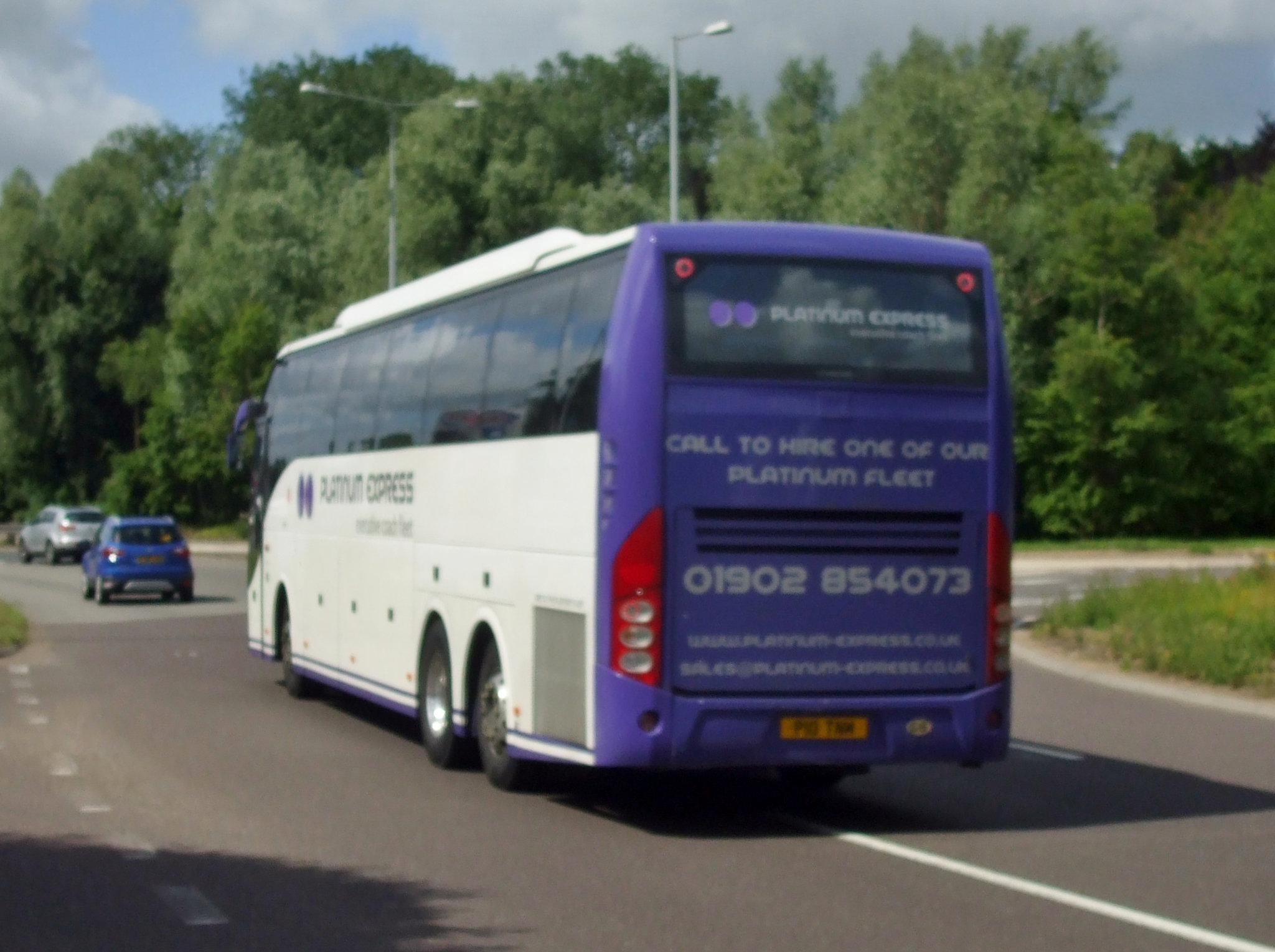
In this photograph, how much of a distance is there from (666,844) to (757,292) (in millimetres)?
2980

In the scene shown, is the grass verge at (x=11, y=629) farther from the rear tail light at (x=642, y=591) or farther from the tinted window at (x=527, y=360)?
the rear tail light at (x=642, y=591)

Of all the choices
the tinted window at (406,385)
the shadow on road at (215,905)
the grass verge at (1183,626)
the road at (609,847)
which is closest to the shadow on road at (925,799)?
the road at (609,847)

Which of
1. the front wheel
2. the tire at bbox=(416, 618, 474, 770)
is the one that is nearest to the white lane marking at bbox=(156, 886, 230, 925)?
the tire at bbox=(416, 618, 474, 770)

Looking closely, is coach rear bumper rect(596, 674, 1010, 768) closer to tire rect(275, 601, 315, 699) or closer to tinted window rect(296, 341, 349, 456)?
tinted window rect(296, 341, 349, 456)

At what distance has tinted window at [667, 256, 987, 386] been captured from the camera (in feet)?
36.2

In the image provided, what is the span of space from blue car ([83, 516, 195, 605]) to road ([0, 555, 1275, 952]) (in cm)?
1968

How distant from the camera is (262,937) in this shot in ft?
26.5

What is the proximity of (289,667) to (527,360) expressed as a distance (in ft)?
26.7

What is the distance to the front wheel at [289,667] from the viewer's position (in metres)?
19.4

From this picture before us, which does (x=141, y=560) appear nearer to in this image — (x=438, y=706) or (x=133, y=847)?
(x=438, y=706)

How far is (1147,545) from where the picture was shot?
51312mm

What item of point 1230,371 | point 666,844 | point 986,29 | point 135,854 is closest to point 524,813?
point 666,844

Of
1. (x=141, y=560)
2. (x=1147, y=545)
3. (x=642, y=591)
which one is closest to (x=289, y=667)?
(x=642, y=591)

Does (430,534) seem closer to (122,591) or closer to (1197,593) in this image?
(1197,593)
